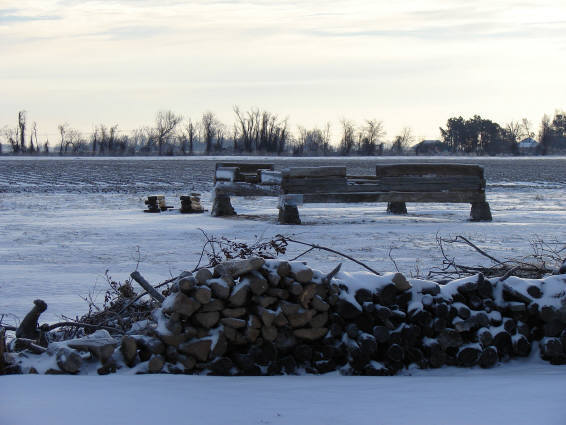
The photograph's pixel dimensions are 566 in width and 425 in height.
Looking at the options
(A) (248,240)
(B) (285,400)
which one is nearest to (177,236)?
(A) (248,240)

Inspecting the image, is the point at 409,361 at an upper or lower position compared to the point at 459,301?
lower

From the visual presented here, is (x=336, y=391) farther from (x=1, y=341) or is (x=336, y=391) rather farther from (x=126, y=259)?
(x=126, y=259)

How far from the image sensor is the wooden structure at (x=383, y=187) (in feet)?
43.7

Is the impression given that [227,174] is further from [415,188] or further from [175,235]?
[415,188]

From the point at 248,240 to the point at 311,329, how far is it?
239 inches

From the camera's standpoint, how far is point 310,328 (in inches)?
198

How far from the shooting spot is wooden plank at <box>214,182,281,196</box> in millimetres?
14308

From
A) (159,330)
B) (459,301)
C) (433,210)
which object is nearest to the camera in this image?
(159,330)

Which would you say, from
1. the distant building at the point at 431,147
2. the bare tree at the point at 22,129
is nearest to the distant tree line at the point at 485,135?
the distant building at the point at 431,147

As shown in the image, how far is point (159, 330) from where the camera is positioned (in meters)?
4.90

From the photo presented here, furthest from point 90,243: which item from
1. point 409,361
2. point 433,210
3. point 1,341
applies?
point 433,210

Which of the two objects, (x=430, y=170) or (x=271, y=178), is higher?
(x=430, y=170)

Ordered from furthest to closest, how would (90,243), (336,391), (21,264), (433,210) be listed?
(433,210)
(90,243)
(21,264)
(336,391)

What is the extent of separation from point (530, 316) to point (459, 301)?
56 centimetres
